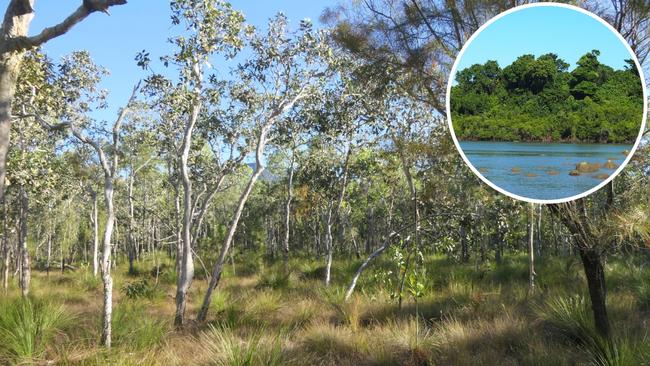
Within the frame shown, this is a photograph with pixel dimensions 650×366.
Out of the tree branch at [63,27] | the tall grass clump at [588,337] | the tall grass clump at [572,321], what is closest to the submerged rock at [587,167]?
the tall grass clump at [588,337]

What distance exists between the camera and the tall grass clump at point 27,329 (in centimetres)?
629

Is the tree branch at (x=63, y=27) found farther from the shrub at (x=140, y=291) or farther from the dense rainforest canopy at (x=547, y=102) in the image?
the shrub at (x=140, y=291)

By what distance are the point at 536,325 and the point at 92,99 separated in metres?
10.6

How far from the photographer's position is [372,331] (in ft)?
29.4

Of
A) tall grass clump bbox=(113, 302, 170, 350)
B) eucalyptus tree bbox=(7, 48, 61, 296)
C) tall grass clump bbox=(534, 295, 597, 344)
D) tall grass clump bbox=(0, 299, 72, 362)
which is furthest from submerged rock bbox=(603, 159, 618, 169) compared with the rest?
eucalyptus tree bbox=(7, 48, 61, 296)

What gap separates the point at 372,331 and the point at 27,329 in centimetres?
531

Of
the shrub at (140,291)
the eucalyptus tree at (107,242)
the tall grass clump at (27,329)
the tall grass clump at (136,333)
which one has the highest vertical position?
the eucalyptus tree at (107,242)

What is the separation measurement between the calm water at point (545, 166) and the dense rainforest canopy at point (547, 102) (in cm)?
9

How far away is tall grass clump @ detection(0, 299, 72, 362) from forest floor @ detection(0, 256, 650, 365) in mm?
21

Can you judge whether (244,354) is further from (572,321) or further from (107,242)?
(572,321)

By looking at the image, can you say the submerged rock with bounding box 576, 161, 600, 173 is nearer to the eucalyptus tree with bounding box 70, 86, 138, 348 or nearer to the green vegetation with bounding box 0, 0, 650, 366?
the green vegetation with bounding box 0, 0, 650, 366

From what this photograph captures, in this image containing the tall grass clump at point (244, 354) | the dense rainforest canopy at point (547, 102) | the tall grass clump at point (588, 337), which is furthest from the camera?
the tall grass clump at point (244, 354)

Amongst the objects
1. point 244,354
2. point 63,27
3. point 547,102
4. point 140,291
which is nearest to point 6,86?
point 63,27

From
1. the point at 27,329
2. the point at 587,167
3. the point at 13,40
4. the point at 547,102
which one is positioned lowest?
the point at 27,329
